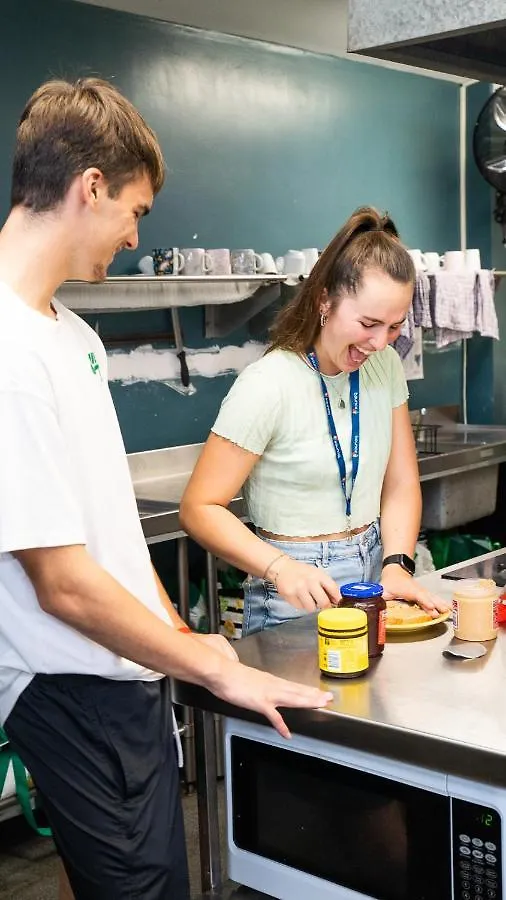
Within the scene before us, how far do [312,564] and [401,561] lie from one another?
169mm

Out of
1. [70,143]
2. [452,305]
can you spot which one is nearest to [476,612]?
[70,143]

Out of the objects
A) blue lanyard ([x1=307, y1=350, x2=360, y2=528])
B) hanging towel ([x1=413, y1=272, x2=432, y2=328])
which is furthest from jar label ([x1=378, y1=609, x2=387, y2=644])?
hanging towel ([x1=413, y1=272, x2=432, y2=328])

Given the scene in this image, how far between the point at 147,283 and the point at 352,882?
2334mm

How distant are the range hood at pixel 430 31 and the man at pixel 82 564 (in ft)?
1.04

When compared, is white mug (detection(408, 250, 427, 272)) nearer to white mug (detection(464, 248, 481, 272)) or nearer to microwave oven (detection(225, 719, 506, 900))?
white mug (detection(464, 248, 481, 272))

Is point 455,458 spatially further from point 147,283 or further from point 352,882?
point 352,882

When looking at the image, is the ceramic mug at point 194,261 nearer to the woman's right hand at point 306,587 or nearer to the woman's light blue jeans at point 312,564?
the woman's light blue jeans at point 312,564

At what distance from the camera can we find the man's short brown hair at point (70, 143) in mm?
1367

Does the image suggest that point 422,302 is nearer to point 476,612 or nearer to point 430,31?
point 476,612

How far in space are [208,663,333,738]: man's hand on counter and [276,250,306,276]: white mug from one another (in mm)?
2668

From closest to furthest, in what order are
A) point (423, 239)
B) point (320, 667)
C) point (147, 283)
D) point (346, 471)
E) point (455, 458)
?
point (320, 667), point (346, 471), point (147, 283), point (455, 458), point (423, 239)

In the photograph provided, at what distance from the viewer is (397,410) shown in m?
2.22

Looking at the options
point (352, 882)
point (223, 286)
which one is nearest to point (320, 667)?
point (352, 882)

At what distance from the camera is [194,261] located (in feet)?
11.9
